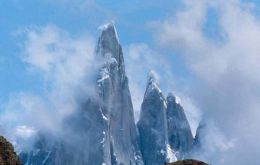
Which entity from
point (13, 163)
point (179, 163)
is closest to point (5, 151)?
point (13, 163)

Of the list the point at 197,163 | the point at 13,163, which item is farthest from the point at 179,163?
the point at 13,163

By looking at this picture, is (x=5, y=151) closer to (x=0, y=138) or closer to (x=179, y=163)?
(x=0, y=138)

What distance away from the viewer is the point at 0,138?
120ft

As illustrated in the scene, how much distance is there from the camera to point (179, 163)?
4166 centimetres

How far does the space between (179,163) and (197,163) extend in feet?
2.85

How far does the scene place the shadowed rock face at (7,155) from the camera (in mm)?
35719

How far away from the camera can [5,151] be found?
36219 millimetres

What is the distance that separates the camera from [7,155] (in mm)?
36031

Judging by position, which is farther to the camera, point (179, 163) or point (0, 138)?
point (179, 163)

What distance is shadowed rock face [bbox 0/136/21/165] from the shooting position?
35719mm

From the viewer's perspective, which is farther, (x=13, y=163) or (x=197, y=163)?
(x=197, y=163)

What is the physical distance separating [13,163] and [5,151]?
67cm

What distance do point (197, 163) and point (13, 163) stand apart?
992 centimetres

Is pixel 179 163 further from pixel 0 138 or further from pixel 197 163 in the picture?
pixel 0 138
